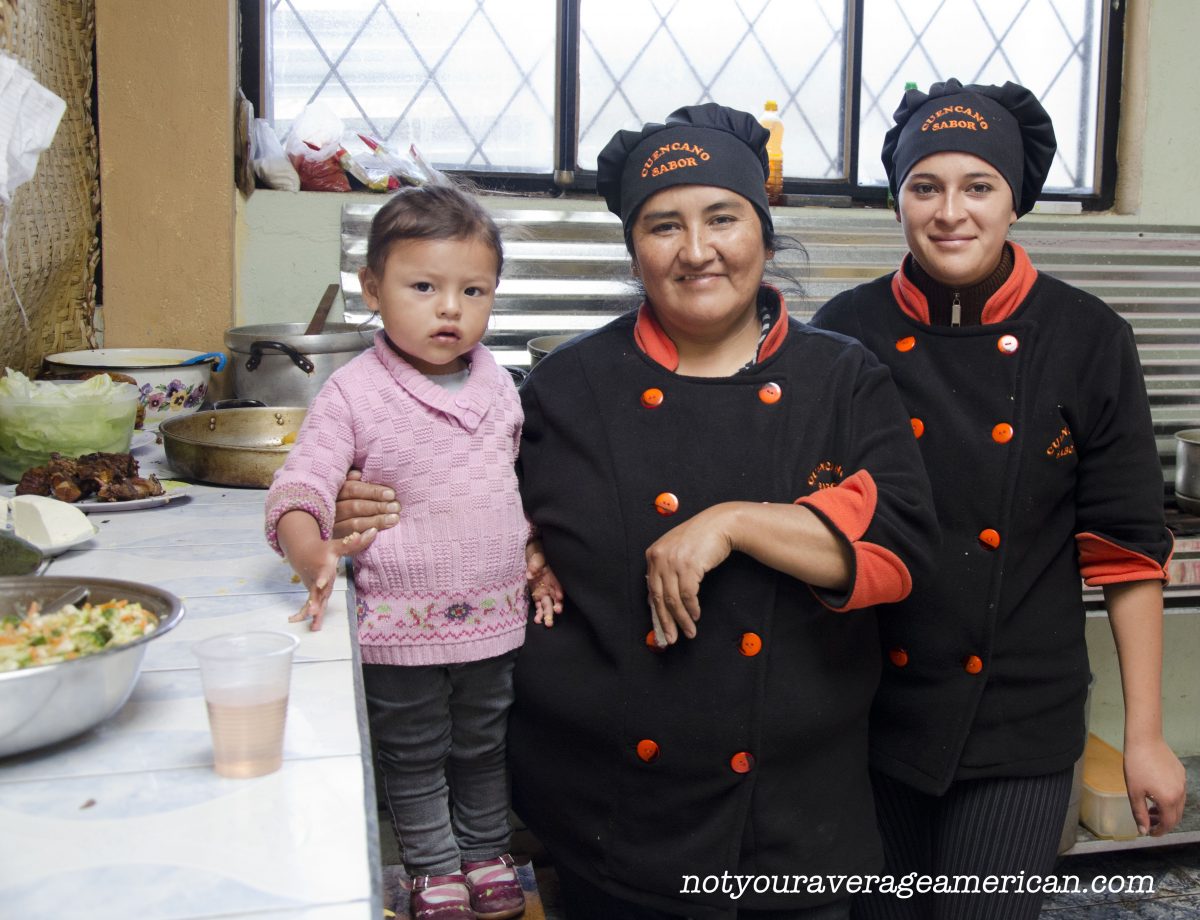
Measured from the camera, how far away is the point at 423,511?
1.85 m

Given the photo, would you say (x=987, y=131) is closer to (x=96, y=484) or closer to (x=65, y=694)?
(x=65, y=694)

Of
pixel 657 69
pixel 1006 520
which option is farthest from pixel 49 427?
pixel 657 69

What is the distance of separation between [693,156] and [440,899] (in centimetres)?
129

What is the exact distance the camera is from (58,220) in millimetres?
3080

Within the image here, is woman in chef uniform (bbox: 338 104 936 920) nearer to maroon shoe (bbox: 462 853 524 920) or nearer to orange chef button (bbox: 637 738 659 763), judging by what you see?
orange chef button (bbox: 637 738 659 763)

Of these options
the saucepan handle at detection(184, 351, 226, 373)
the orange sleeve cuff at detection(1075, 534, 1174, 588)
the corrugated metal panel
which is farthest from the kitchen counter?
the corrugated metal panel

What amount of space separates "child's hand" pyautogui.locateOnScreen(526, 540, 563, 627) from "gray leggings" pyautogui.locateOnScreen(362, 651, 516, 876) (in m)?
0.10

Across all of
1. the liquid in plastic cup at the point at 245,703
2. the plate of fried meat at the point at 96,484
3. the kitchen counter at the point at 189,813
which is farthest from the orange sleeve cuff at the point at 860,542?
the plate of fried meat at the point at 96,484

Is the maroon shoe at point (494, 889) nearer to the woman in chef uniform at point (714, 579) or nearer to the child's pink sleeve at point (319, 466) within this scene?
the woman in chef uniform at point (714, 579)

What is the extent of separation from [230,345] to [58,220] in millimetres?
584

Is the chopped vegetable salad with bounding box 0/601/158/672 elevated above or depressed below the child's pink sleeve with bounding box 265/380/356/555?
below

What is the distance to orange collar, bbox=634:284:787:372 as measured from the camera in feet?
6.15

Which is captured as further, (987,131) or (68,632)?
(987,131)

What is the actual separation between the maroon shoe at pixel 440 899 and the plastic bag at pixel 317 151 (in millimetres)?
2382
